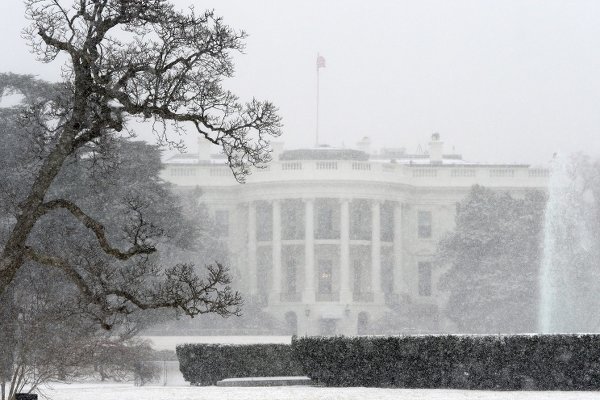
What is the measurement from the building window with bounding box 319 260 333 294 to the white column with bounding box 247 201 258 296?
4.05m

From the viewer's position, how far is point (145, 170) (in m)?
41.5

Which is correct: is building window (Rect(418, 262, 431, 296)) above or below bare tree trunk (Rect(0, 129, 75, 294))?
below

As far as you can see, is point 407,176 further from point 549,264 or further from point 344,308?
point 549,264

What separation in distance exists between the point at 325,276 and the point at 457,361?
55719 millimetres

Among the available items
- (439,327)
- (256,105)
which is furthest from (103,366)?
(439,327)

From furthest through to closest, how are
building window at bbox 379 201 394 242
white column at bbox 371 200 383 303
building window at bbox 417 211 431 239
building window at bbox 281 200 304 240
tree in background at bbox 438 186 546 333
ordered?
building window at bbox 417 211 431 239 → building window at bbox 379 201 394 242 → building window at bbox 281 200 304 240 → white column at bbox 371 200 383 303 → tree in background at bbox 438 186 546 333

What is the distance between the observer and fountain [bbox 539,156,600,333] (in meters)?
50.2

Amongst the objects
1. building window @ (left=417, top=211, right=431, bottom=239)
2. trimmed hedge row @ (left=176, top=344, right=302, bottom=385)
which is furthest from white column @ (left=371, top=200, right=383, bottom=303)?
trimmed hedge row @ (left=176, top=344, right=302, bottom=385)

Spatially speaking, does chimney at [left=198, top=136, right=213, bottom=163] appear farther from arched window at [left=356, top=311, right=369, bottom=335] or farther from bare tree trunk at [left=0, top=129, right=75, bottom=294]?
bare tree trunk at [left=0, top=129, right=75, bottom=294]

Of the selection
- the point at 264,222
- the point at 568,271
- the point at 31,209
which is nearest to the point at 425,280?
the point at 264,222

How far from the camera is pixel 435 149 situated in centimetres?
8212

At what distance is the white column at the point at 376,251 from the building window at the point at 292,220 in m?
4.41

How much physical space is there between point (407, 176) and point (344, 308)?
10945 millimetres

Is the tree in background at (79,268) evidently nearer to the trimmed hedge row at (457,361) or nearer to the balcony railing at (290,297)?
the trimmed hedge row at (457,361)
